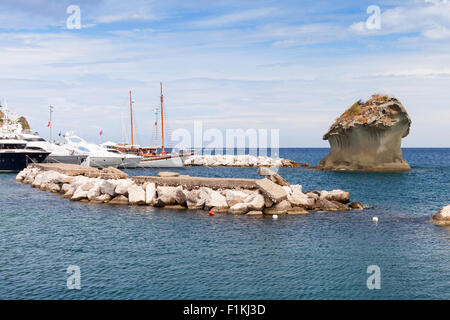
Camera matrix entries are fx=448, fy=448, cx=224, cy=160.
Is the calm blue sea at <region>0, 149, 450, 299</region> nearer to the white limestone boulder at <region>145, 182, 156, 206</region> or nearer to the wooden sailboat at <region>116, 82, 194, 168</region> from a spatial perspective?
the white limestone boulder at <region>145, 182, 156, 206</region>

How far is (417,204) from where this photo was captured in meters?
32.9

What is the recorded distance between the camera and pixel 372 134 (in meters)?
66.9

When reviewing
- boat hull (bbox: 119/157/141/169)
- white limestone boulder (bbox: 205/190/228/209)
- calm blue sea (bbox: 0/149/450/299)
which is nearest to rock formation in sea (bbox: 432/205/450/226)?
calm blue sea (bbox: 0/149/450/299)

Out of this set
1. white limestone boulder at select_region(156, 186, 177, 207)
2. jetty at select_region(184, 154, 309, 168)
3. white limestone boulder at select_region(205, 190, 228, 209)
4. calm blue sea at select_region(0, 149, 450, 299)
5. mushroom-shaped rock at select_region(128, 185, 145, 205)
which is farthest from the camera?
jetty at select_region(184, 154, 309, 168)

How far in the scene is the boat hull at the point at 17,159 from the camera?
6369 centimetres

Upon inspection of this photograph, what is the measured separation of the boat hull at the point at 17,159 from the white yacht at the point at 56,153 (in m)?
4.47

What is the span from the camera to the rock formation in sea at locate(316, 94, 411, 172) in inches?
2579

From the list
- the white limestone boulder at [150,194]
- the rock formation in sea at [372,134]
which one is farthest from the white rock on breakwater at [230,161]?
the white limestone boulder at [150,194]

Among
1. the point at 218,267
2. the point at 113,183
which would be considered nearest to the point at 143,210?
the point at 113,183

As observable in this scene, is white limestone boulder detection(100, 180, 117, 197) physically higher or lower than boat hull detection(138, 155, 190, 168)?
higher

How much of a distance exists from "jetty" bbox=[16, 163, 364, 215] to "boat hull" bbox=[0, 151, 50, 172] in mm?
32433

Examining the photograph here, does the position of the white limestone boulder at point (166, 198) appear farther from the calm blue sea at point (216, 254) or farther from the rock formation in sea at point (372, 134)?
the rock formation in sea at point (372, 134)

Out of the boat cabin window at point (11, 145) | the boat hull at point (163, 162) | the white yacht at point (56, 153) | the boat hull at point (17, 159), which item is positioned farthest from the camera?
the boat hull at point (163, 162)
